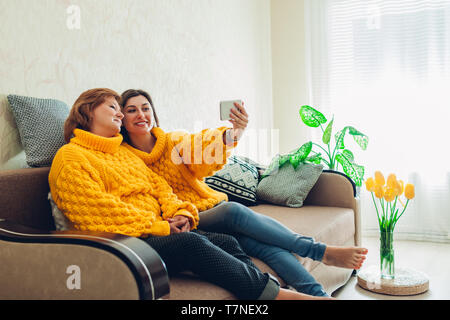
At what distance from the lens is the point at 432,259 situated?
2947mm

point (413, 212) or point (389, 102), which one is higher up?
point (389, 102)

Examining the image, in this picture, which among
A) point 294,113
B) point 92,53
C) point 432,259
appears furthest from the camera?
point 294,113

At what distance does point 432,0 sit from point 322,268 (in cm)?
246

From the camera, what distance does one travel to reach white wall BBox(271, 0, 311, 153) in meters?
3.90

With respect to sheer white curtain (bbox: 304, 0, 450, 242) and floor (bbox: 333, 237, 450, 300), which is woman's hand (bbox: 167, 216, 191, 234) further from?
sheer white curtain (bbox: 304, 0, 450, 242)

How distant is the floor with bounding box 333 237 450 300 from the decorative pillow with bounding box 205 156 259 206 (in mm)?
762

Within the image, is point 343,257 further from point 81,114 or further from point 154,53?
point 154,53

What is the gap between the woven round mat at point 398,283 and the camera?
2252 millimetres

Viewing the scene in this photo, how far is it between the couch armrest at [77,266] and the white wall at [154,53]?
754 mm

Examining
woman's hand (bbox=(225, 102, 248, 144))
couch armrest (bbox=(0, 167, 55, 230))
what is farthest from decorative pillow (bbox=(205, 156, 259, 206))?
couch armrest (bbox=(0, 167, 55, 230))

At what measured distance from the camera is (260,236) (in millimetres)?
1758

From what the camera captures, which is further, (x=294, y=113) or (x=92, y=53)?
(x=294, y=113)
